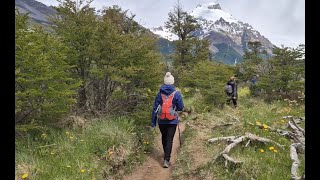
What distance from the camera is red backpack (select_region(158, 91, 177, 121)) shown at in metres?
7.83

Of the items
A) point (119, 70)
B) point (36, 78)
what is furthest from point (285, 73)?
point (36, 78)

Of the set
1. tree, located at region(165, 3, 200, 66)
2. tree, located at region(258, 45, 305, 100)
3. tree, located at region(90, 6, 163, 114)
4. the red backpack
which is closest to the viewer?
the red backpack

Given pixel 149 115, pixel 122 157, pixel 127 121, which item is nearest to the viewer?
pixel 122 157

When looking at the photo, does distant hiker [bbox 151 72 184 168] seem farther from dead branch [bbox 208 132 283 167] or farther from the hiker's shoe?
dead branch [bbox 208 132 283 167]

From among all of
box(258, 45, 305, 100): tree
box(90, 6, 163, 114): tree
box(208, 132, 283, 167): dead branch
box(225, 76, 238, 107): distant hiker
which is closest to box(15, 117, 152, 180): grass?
box(90, 6, 163, 114): tree

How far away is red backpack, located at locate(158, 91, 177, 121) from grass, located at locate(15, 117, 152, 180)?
3.78ft

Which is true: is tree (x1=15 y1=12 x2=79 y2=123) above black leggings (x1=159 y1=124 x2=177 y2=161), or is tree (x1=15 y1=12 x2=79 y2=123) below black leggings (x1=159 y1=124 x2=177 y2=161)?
above

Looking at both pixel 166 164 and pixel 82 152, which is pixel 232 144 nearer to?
pixel 166 164

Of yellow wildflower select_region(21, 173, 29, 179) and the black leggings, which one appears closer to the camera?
yellow wildflower select_region(21, 173, 29, 179)

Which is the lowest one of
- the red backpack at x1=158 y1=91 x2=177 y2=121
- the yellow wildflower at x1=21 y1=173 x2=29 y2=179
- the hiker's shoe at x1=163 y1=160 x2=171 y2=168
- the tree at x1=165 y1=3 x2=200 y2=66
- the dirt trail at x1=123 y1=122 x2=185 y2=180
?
the dirt trail at x1=123 y1=122 x2=185 y2=180
